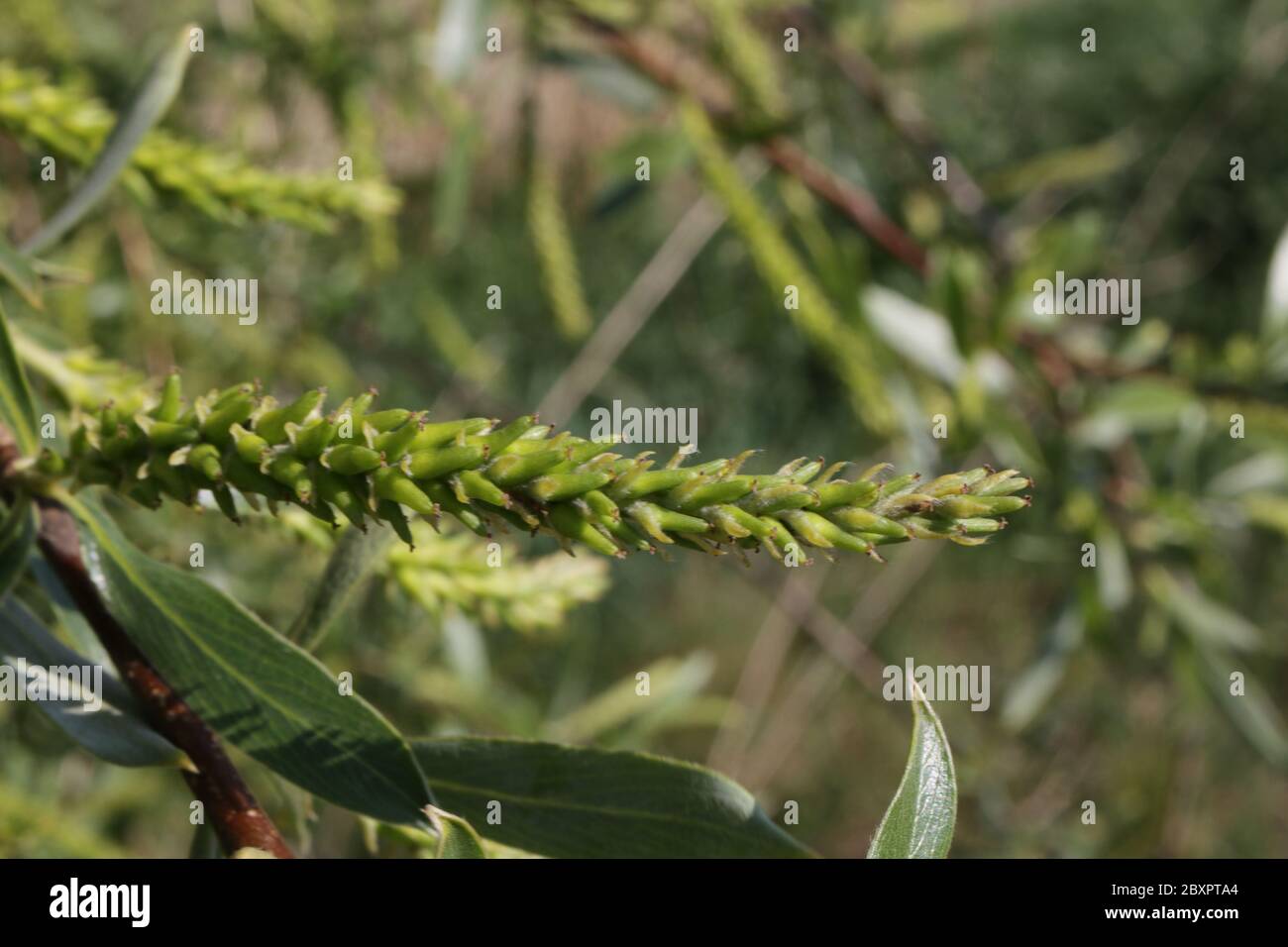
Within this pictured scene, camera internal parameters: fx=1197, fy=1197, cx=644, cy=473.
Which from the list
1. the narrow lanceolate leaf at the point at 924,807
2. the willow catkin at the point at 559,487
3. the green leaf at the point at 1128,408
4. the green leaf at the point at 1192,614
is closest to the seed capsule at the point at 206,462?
the willow catkin at the point at 559,487

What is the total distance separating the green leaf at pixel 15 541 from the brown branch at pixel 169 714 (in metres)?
0.04

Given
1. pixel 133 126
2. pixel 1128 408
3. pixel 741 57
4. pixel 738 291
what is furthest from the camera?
pixel 738 291

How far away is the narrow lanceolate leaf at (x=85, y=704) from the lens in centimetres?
54

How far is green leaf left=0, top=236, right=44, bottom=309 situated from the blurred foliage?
0.06m

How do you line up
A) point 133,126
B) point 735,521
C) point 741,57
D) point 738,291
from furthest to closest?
point 738,291 < point 741,57 < point 133,126 < point 735,521

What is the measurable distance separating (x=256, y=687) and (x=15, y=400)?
7.2 inches

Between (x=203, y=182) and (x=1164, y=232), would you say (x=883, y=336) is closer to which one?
(x=203, y=182)

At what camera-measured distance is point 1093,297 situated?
1680 mm

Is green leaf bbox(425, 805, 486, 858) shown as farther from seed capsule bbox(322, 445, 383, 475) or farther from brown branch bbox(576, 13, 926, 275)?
brown branch bbox(576, 13, 926, 275)

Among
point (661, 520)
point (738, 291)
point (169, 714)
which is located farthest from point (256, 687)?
point (738, 291)

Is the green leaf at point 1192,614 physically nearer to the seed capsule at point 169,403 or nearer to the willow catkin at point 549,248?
the willow catkin at point 549,248

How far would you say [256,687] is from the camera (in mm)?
557

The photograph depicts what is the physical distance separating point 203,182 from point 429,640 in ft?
3.05

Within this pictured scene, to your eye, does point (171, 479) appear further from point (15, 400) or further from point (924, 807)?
point (924, 807)
